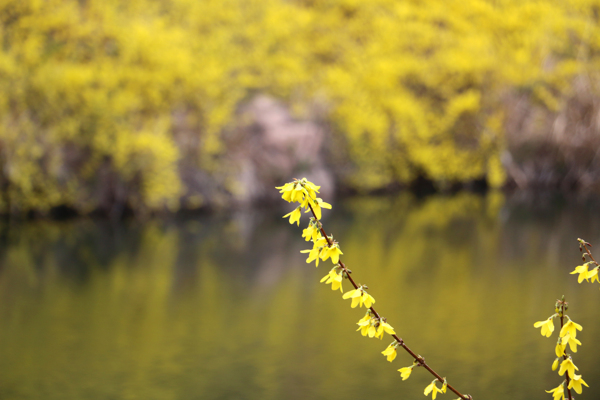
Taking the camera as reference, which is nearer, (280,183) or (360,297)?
(360,297)

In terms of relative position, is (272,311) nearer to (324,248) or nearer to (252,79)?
(324,248)

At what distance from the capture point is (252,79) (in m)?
24.4

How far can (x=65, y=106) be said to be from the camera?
778 inches

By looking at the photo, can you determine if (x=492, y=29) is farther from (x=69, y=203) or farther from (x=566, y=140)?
(x=69, y=203)

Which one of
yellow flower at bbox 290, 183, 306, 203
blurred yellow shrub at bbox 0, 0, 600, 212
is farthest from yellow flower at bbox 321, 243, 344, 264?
blurred yellow shrub at bbox 0, 0, 600, 212

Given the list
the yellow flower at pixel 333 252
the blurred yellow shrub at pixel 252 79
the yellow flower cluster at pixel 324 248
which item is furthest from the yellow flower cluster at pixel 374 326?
the blurred yellow shrub at pixel 252 79

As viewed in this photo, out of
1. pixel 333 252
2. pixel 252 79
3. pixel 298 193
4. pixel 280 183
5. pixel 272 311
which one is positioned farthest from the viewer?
pixel 280 183

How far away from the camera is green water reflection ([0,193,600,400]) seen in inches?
281

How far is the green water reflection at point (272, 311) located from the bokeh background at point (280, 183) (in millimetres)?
50

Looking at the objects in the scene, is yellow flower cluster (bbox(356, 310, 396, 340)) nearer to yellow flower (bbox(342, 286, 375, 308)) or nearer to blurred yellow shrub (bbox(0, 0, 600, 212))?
yellow flower (bbox(342, 286, 375, 308))

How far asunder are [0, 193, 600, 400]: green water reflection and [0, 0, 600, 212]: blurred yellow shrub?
3.16 metres

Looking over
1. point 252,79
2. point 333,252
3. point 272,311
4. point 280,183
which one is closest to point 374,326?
point 333,252

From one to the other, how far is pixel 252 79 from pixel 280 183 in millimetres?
3928

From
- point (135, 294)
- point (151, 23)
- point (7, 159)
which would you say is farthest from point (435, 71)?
point (135, 294)
